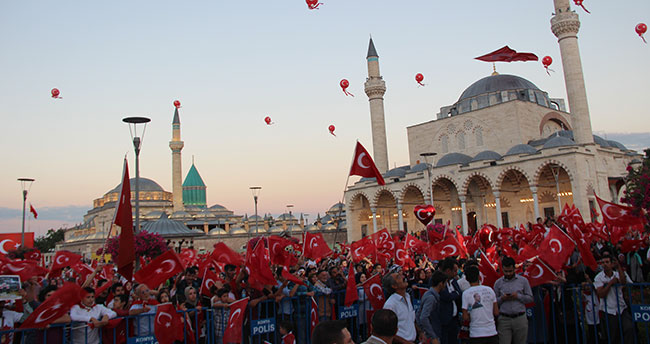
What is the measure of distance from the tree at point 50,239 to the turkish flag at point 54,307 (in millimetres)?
81672

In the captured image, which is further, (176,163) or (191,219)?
(191,219)

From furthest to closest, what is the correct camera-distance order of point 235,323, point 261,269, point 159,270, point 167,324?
point 159,270 → point 261,269 → point 235,323 → point 167,324

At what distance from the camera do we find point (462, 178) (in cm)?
3384

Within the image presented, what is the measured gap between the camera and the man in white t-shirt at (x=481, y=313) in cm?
494

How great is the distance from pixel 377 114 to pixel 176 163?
2469 cm

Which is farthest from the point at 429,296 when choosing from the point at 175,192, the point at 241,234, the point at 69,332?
the point at 175,192

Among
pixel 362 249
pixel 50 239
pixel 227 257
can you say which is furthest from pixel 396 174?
pixel 50 239

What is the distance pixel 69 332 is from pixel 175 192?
51234 mm

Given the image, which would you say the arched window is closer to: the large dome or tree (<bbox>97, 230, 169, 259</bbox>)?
the large dome

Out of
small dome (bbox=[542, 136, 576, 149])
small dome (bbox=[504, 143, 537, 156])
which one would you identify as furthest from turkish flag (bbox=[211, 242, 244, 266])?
small dome (bbox=[504, 143, 537, 156])

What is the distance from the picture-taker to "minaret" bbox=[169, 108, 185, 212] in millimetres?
53312

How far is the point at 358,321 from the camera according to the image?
687 centimetres

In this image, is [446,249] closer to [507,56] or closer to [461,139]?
[507,56]

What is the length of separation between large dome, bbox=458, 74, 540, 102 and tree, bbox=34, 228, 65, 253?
222ft
